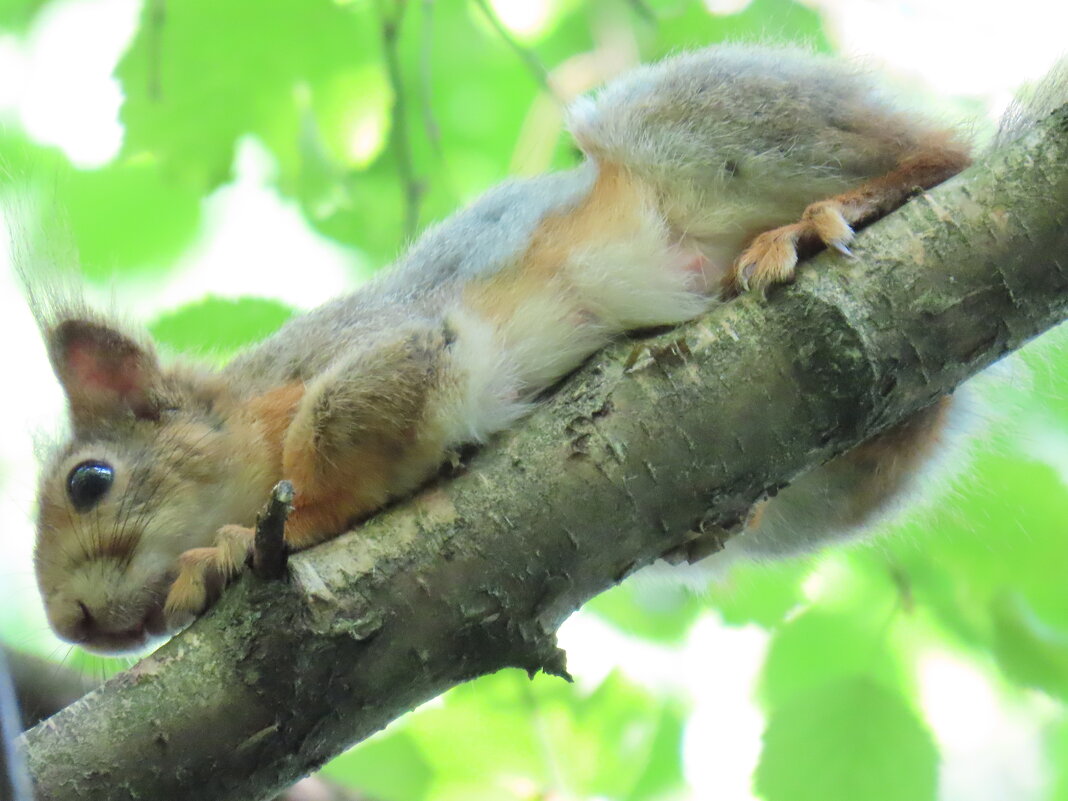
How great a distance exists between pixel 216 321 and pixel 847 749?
1.93 metres

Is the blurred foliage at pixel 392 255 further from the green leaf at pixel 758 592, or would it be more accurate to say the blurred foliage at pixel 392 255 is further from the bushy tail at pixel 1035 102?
the bushy tail at pixel 1035 102

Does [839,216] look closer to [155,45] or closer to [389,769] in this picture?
[389,769]

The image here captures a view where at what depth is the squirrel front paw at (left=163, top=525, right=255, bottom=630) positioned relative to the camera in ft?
6.24

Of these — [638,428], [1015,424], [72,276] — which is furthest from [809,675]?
[72,276]

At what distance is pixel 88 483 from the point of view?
7.50 ft

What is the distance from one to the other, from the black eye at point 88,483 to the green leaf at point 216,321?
516mm

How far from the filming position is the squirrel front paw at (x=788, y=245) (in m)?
1.85

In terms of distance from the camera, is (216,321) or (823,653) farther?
(216,321)

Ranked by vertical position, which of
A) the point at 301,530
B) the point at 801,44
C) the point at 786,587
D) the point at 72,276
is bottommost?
the point at 786,587

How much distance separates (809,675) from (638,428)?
121 centimetres

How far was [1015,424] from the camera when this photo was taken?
2.78 m

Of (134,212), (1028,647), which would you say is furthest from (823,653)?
(134,212)

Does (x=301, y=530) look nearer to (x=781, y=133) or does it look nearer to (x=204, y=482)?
(x=204, y=482)

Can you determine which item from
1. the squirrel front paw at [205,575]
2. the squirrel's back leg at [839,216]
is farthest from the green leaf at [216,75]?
the squirrel's back leg at [839,216]
